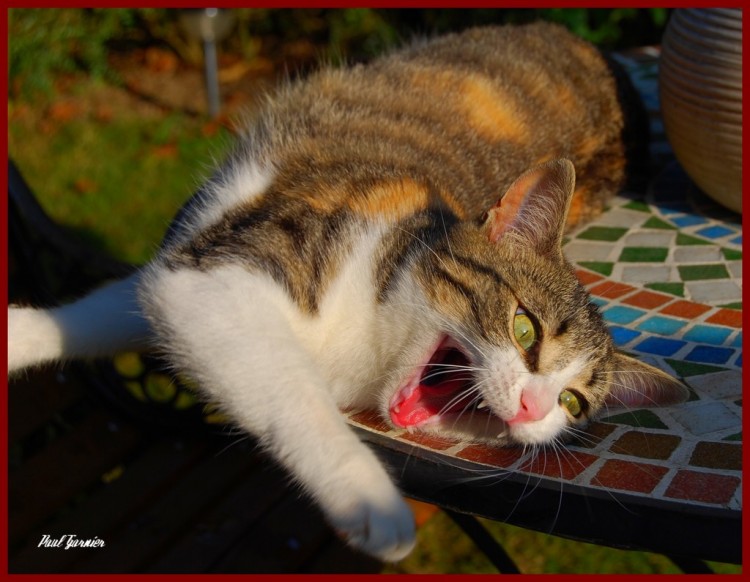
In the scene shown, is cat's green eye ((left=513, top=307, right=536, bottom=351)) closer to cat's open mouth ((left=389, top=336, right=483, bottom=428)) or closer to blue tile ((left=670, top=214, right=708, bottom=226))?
cat's open mouth ((left=389, top=336, right=483, bottom=428))

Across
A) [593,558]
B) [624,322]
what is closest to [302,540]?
[593,558]

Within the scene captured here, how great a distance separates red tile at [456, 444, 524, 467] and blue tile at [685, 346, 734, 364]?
1.30 feet

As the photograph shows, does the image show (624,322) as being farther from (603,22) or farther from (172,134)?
(172,134)

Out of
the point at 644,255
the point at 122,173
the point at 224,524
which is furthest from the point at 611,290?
the point at 122,173

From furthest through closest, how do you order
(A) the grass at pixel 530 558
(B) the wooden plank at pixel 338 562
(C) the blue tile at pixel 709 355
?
(A) the grass at pixel 530 558
(B) the wooden plank at pixel 338 562
(C) the blue tile at pixel 709 355

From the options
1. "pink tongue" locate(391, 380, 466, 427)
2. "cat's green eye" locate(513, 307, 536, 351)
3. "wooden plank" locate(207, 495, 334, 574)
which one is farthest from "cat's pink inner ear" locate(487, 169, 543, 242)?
"wooden plank" locate(207, 495, 334, 574)

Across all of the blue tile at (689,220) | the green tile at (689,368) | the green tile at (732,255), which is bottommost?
the blue tile at (689,220)

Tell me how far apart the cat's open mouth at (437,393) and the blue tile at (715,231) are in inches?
31.1

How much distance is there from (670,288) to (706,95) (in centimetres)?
43

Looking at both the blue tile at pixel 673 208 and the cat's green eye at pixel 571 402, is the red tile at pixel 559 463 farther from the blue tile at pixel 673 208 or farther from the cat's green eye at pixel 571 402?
the blue tile at pixel 673 208

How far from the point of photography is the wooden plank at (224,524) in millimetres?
1878

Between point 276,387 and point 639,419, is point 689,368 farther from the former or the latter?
point 276,387

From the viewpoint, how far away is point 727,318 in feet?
4.85

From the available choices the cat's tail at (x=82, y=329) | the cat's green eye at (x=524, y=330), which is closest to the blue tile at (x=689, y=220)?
the cat's green eye at (x=524, y=330)
